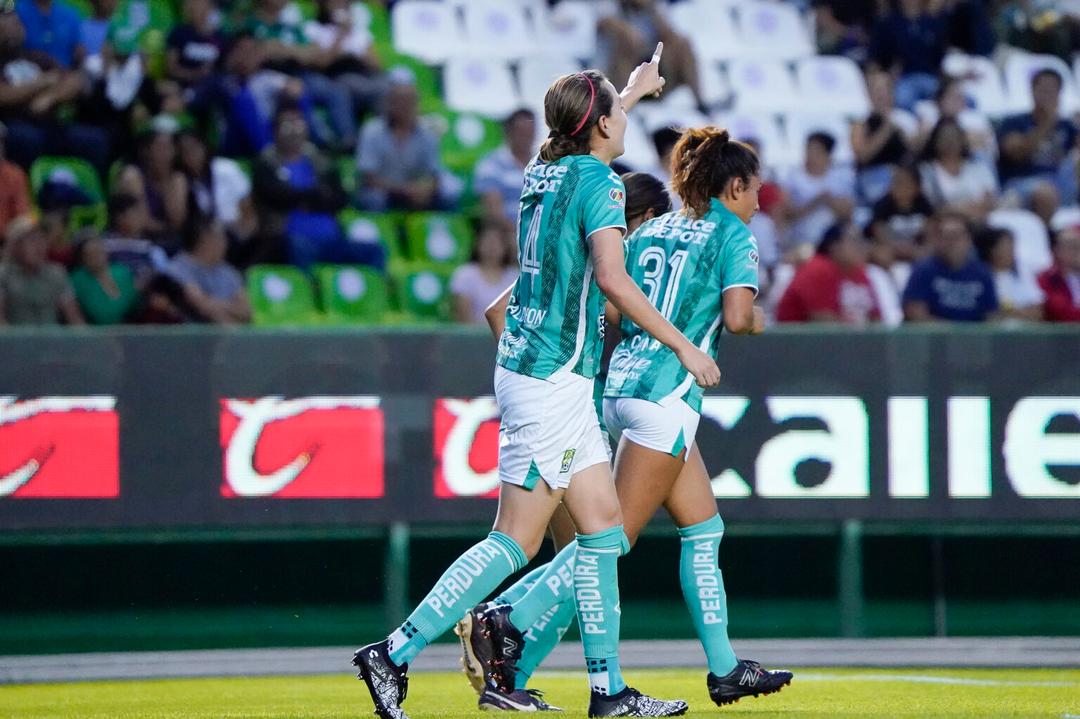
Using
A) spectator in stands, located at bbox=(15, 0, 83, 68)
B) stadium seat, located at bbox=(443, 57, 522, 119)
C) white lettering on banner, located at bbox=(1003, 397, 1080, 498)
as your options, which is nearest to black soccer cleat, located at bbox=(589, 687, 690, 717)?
white lettering on banner, located at bbox=(1003, 397, 1080, 498)

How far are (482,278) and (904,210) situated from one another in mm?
3676

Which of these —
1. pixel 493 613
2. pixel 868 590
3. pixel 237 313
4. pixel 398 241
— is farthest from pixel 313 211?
pixel 493 613

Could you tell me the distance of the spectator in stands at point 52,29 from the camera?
12.1m

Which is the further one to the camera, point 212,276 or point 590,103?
point 212,276

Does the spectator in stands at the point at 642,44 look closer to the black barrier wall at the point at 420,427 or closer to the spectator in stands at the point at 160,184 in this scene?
the spectator in stands at the point at 160,184

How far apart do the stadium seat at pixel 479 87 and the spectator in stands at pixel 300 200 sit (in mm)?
2176

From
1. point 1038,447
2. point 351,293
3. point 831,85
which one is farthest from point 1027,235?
point 351,293

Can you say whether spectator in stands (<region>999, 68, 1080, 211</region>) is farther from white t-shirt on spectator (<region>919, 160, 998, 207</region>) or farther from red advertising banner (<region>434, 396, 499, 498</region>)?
red advertising banner (<region>434, 396, 499, 498</region>)

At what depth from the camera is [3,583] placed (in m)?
8.99

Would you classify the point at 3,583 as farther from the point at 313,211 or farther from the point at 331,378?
the point at 313,211

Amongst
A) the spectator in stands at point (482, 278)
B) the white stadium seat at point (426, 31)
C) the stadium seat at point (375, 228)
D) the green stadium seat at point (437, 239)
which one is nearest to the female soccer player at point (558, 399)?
the spectator in stands at point (482, 278)

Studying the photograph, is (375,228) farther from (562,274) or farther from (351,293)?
(562,274)

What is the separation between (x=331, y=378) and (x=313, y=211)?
3.07 meters

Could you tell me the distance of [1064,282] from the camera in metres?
11.6
